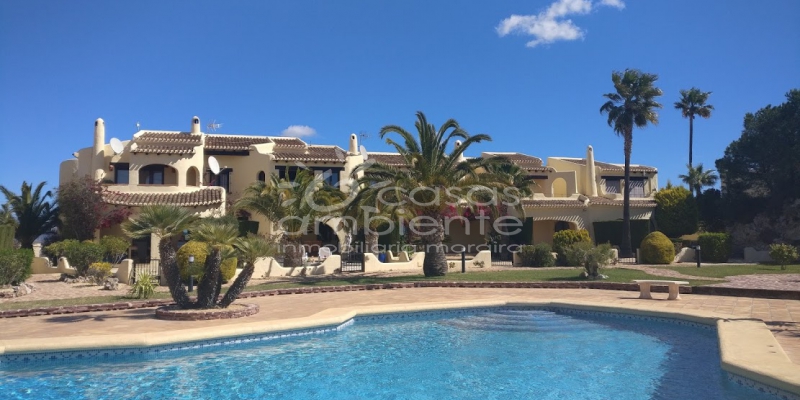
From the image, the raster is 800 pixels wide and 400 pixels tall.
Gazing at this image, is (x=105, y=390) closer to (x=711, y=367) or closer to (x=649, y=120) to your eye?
(x=711, y=367)

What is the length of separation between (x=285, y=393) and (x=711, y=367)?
7.46 metres

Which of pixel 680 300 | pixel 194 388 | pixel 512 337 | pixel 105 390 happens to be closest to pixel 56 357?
pixel 105 390

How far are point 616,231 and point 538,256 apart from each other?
1146cm

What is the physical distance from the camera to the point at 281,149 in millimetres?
38812

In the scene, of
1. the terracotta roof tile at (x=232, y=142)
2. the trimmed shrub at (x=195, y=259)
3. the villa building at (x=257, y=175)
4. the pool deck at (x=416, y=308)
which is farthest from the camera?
the terracotta roof tile at (x=232, y=142)

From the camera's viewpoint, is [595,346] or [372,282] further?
[372,282]

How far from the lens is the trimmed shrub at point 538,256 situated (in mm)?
29891

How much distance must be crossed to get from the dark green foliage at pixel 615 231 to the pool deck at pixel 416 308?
20118 millimetres

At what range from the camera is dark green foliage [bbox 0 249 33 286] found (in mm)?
19375

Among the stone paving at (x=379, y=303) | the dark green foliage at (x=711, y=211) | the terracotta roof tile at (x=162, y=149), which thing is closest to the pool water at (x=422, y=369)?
the stone paving at (x=379, y=303)

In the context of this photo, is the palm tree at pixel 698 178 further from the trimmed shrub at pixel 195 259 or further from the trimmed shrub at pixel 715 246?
the trimmed shrub at pixel 195 259

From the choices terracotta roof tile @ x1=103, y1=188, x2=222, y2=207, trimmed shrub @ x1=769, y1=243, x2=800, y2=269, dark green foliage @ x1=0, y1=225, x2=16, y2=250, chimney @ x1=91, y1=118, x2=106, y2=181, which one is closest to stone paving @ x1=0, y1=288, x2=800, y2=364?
dark green foliage @ x1=0, y1=225, x2=16, y2=250

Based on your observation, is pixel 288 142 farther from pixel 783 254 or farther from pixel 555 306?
pixel 783 254

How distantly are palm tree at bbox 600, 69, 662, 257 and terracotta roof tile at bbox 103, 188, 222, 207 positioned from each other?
84.0 ft
